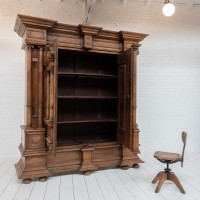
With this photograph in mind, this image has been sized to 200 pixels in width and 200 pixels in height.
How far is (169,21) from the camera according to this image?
4.80m

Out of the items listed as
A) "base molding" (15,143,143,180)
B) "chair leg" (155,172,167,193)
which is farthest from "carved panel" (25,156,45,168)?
"chair leg" (155,172,167,193)

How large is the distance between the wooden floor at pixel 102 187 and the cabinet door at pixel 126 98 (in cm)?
52

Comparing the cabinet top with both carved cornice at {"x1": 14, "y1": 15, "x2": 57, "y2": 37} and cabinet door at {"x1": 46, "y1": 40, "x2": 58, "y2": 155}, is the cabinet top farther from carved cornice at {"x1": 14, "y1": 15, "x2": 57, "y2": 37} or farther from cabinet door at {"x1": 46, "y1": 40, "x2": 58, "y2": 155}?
cabinet door at {"x1": 46, "y1": 40, "x2": 58, "y2": 155}

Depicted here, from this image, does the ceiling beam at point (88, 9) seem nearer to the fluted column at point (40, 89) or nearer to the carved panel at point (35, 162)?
the fluted column at point (40, 89)

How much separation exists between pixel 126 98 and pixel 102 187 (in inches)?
51.8

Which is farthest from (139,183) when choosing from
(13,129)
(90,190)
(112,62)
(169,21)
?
(169,21)

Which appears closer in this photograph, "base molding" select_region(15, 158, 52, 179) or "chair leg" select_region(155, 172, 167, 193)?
"chair leg" select_region(155, 172, 167, 193)

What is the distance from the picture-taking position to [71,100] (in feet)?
13.0

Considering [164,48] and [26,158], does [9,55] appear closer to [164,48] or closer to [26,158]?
[26,158]

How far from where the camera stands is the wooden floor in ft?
8.54

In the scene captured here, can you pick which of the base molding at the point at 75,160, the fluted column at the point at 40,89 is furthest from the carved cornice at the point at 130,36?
the base molding at the point at 75,160

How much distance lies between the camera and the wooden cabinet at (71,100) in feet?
9.93

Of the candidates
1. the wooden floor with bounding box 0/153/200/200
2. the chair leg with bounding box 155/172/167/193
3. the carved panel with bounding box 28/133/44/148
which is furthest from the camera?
the carved panel with bounding box 28/133/44/148

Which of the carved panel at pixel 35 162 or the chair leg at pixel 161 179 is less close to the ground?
the carved panel at pixel 35 162
